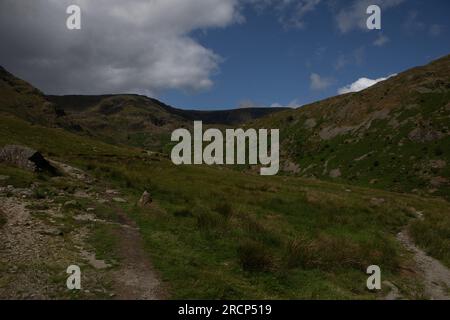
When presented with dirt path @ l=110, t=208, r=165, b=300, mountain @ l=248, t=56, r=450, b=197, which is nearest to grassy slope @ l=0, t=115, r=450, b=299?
dirt path @ l=110, t=208, r=165, b=300

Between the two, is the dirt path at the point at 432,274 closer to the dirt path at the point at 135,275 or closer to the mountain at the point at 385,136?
the dirt path at the point at 135,275

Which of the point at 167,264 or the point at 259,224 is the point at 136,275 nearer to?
the point at 167,264

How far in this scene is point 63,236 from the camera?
15.9m

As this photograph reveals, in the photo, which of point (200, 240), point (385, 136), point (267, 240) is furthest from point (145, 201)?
point (385, 136)

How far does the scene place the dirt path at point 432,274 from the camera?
16.3 metres

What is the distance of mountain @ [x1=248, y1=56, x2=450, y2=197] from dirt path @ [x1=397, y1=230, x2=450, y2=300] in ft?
117

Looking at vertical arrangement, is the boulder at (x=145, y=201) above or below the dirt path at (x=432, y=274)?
above

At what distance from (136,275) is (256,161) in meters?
82.9

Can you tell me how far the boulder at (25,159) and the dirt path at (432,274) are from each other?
2636 centimetres

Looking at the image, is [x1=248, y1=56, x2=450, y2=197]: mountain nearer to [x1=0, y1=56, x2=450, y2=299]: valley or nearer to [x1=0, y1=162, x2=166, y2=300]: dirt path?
[x1=0, y1=56, x2=450, y2=299]: valley

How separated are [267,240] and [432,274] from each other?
833 cm

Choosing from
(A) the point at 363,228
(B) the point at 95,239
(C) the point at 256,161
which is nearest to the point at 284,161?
(C) the point at 256,161

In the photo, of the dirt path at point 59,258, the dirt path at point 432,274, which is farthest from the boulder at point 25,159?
the dirt path at point 432,274
